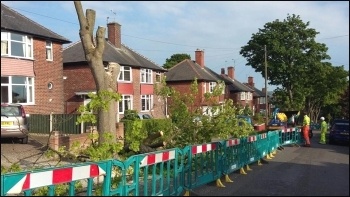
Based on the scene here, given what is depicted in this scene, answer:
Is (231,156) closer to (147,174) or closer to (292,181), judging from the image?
(292,181)

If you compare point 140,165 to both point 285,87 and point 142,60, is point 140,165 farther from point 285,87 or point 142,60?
point 285,87

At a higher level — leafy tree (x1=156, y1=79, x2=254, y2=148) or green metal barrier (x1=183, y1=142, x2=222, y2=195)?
leafy tree (x1=156, y1=79, x2=254, y2=148)

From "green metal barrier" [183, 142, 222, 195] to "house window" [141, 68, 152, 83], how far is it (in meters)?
29.9

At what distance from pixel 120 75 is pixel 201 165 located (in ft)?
89.4

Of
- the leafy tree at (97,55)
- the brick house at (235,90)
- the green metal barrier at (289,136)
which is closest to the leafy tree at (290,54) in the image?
the brick house at (235,90)

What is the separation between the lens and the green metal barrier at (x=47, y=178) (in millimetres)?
4418

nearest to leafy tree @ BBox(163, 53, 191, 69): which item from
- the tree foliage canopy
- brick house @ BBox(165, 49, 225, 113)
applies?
brick house @ BBox(165, 49, 225, 113)

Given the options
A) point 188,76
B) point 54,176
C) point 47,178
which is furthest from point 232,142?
point 188,76

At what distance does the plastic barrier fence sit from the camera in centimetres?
473

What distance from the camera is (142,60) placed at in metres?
40.3

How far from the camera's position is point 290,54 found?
1742 inches

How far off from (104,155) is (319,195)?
3859 millimetres

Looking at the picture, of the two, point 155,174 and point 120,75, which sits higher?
point 120,75

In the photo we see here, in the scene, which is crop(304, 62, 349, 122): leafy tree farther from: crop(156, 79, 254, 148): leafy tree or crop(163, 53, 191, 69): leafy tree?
crop(156, 79, 254, 148): leafy tree
